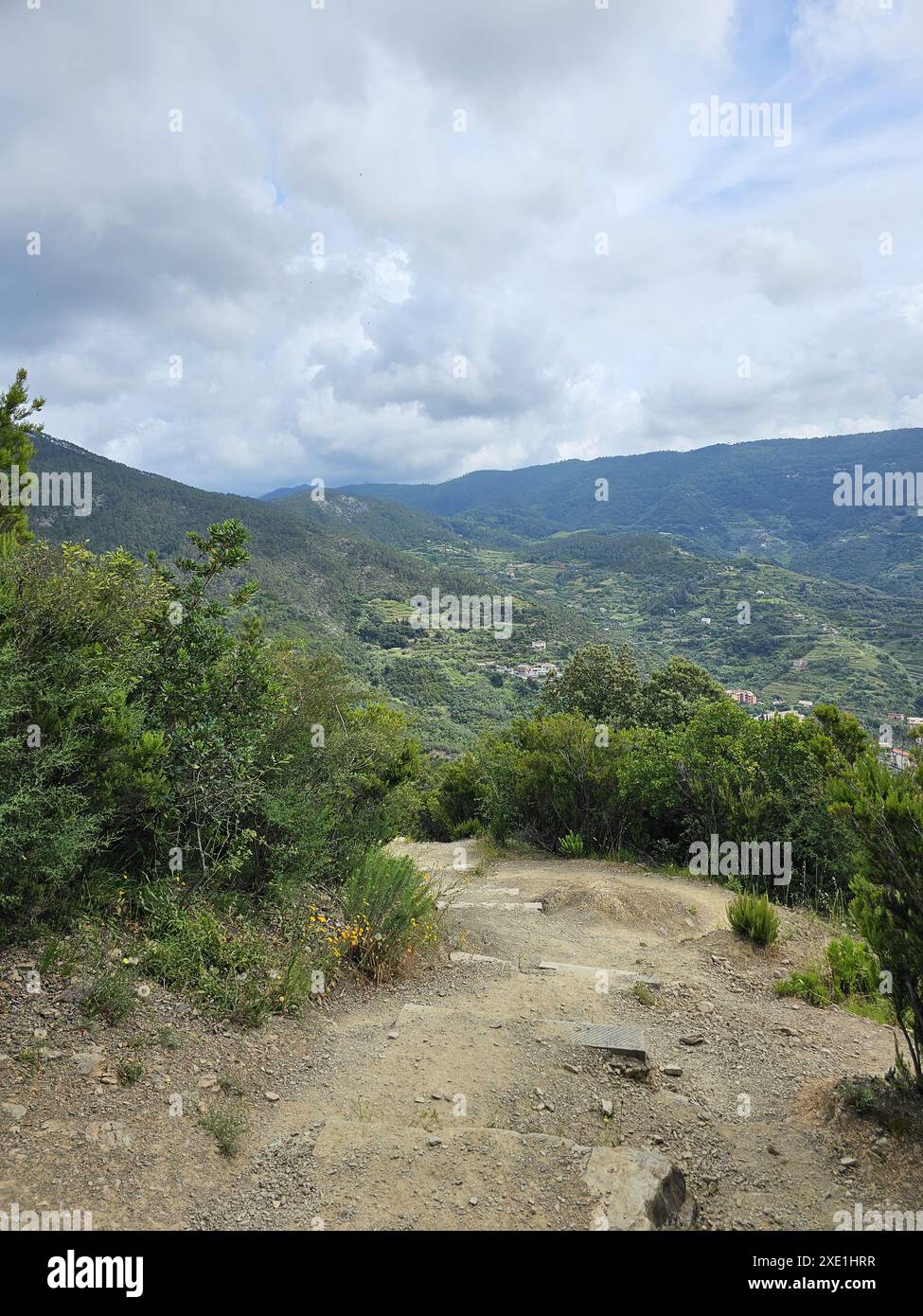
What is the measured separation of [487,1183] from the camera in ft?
10.5

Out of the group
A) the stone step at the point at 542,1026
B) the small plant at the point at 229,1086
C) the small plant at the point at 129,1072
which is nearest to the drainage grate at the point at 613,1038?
the stone step at the point at 542,1026

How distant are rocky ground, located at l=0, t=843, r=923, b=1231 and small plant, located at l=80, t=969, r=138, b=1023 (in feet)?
0.25

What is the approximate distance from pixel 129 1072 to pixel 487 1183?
201 cm

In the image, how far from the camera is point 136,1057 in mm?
3891

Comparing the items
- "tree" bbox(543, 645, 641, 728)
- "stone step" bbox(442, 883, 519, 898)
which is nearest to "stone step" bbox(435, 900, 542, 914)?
"stone step" bbox(442, 883, 519, 898)

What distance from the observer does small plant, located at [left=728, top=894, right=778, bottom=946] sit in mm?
6902

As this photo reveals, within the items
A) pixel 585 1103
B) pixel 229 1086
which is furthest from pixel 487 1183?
pixel 229 1086

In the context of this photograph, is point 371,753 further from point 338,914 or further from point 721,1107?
point 721,1107

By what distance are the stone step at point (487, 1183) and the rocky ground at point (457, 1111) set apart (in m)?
0.01

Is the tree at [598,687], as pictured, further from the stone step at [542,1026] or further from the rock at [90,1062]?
the rock at [90,1062]

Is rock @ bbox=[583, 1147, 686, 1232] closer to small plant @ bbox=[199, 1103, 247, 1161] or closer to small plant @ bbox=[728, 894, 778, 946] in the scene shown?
small plant @ bbox=[199, 1103, 247, 1161]

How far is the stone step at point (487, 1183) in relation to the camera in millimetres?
2963
